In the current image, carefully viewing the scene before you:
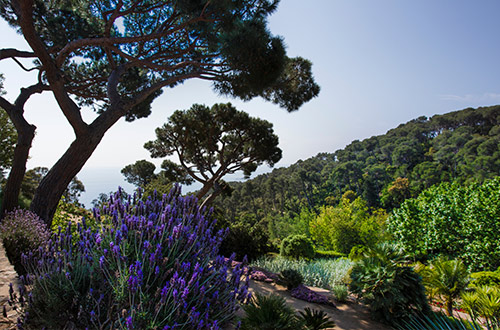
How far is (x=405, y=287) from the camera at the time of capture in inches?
134

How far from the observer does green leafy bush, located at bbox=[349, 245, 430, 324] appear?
129 inches

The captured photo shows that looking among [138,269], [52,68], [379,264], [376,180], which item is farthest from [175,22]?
[376,180]

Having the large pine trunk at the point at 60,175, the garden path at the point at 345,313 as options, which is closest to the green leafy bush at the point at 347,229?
the garden path at the point at 345,313

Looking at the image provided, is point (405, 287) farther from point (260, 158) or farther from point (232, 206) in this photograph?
point (232, 206)

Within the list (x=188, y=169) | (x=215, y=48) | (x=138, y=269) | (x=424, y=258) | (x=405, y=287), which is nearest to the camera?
(x=138, y=269)

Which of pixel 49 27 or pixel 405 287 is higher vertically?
pixel 49 27

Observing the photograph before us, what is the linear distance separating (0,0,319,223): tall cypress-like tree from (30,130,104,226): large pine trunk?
0.01 metres

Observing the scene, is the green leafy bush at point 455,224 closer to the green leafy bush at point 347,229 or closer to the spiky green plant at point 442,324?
the green leafy bush at point 347,229

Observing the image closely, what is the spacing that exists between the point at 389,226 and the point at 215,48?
945 cm

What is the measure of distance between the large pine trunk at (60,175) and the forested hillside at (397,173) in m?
30.5

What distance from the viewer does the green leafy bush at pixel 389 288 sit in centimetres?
328

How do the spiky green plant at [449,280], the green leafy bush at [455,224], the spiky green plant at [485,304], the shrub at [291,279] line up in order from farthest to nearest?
the green leafy bush at [455,224] → the shrub at [291,279] → the spiky green plant at [449,280] → the spiky green plant at [485,304]

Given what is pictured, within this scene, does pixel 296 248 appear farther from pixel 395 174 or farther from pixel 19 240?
pixel 395 174

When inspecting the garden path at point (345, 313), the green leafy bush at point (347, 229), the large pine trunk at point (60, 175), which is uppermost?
the large pine trunk at point (60, 175)
